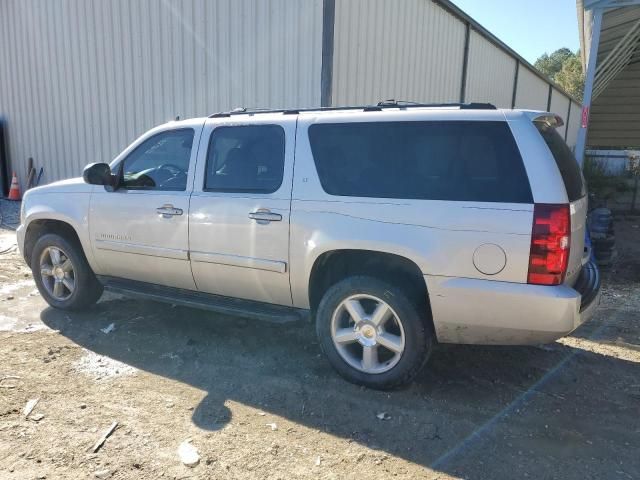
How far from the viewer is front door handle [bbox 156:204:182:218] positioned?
418 cm

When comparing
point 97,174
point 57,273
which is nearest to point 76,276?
point 57,273

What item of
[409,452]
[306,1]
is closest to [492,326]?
[409,452]

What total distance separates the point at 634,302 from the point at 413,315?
373 centimetres

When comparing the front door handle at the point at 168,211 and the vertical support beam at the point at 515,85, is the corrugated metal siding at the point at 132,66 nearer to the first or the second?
the front door handle at the point at 168,211

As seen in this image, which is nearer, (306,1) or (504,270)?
(504,270)

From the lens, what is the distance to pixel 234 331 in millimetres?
4660

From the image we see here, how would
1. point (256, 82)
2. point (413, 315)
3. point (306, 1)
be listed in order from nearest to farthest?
point (413, 315), point (306, 1), point (256, 82)

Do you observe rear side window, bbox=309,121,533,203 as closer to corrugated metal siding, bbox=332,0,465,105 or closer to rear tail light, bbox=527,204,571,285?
rear tail light, bbox=527,204,571,285

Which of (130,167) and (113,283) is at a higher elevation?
(130,167)

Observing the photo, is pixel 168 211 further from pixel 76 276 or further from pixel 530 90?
pixel 530 90

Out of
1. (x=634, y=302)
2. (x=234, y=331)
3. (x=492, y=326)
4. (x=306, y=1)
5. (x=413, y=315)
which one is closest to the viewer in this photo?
(x=492, y=326)

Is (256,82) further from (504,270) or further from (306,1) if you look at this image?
(504,270)

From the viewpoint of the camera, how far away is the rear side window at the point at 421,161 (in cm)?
311

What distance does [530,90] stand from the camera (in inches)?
804
